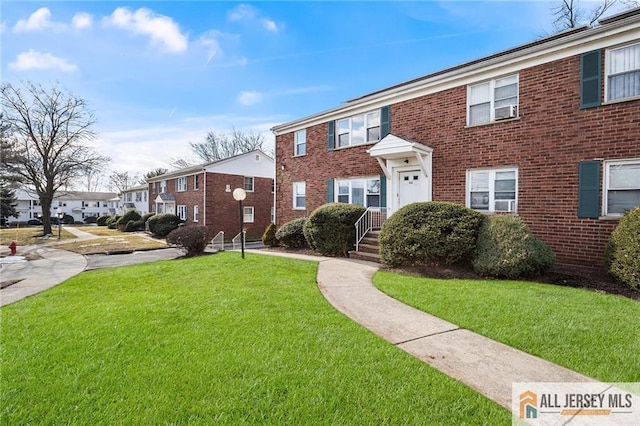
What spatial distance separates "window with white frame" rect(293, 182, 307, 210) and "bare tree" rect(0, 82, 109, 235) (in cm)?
2384

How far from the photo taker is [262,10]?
881cm

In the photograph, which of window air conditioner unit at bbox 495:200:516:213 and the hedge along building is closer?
the hedge along building

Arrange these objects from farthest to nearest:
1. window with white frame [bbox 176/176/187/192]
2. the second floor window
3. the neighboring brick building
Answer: window with white frame [bbox 176/176/187/192], the second floor window, the neighboring brick building

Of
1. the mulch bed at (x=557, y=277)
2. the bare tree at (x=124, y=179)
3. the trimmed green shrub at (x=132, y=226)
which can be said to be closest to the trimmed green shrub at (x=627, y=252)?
the mulch bed at (x=557, y=277)

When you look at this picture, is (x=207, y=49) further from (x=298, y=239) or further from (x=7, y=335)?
(x=7, y=335)

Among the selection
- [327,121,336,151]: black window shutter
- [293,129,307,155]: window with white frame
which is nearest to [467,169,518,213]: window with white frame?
[327,121,336,151]: black window shutter

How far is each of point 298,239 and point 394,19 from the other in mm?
8724

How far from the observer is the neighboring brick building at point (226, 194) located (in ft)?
83.0

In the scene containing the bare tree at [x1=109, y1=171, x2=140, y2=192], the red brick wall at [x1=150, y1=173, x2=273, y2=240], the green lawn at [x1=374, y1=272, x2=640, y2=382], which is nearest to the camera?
the green lawn at [x1=374, y1=272, x2=640, y2=382]

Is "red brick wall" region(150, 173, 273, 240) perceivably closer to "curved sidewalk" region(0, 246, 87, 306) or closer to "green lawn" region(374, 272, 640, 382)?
"curved sidewalk" region(0, 246, 87, 306)

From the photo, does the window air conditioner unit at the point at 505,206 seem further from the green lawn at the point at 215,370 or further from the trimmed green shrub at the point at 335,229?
the green lawn at the point at 215,370

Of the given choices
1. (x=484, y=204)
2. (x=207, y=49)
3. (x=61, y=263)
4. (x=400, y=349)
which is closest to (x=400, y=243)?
(x=484, y=204)

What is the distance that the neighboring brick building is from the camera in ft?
83.0

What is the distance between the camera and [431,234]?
7.92m
